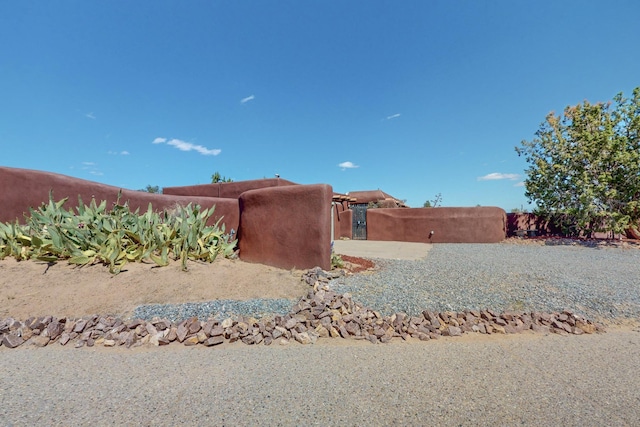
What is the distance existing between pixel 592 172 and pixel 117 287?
19083 mm

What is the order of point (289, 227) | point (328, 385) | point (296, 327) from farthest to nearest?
point (289, 227) < point (296, 327) < point (328, 385)

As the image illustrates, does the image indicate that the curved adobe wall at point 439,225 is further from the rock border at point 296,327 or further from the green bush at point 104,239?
the green bush at point 104,239

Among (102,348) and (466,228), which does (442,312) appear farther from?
(466,228)

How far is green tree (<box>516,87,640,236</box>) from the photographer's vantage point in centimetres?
1219

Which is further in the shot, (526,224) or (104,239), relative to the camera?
(526,224)

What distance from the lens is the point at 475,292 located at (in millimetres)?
4844

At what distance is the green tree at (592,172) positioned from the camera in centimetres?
1219

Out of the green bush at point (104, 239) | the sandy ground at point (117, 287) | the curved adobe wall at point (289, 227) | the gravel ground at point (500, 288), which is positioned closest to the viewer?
the sandy ground at point (117, 287)

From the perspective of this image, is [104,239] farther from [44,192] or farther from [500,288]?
[500,288]

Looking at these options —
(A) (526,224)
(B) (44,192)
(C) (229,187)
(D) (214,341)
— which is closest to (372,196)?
(A) (526,224)

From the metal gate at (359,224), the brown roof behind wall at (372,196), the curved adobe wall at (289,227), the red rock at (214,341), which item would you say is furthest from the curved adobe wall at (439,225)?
the red rock at (214,341)

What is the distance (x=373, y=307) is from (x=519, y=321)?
6.67 feet

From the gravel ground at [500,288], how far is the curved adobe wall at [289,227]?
3.15ft

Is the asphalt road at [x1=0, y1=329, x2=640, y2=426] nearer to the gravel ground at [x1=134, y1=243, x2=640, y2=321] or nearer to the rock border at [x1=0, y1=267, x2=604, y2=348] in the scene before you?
the rock border at [x1=0, y1=267, x2=604, y2=348]
